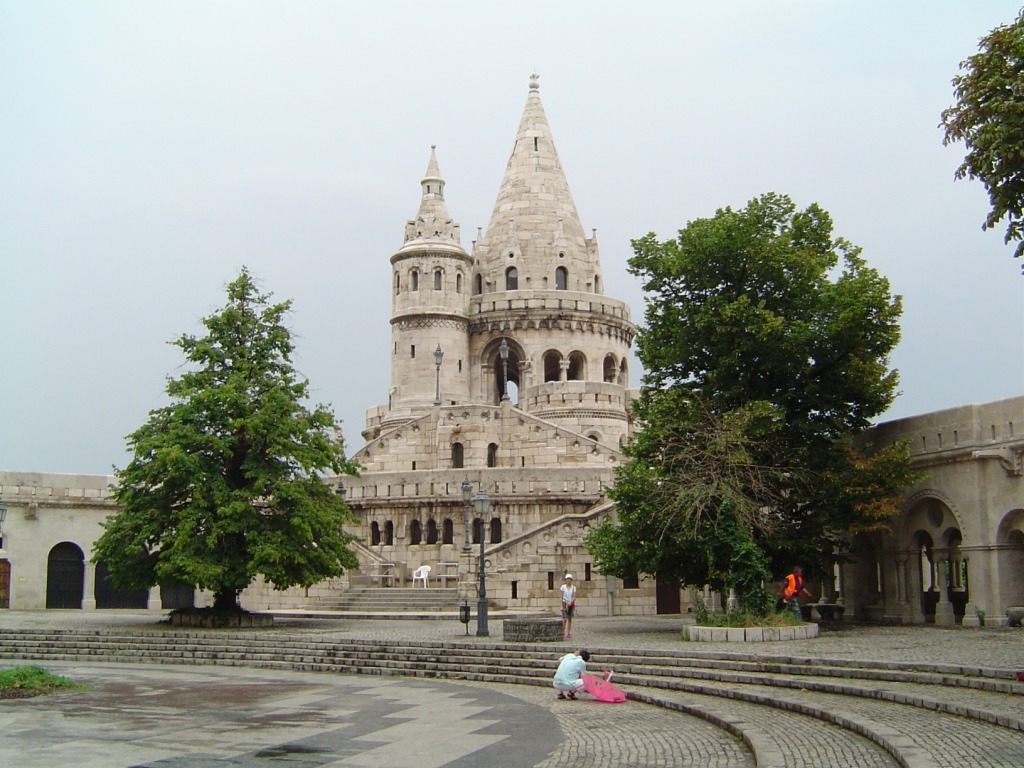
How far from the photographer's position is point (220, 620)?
29.6m

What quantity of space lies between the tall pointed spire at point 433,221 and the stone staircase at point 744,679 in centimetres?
3027

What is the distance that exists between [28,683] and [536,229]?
42.7 meters

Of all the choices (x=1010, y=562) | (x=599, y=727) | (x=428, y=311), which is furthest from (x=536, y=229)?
(x=599, y=727)

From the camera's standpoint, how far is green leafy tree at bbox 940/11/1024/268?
15.2 m

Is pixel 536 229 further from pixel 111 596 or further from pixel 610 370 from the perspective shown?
pixel 111 596

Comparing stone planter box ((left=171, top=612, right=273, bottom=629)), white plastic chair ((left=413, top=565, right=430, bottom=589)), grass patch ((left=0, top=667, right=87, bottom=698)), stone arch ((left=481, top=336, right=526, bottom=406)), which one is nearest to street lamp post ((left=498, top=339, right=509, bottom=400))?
stone arch ((left=481, top=336, right=526, bottom=406))

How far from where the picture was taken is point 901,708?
1453 centimetres

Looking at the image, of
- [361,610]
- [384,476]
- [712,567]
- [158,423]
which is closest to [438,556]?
[384,476]

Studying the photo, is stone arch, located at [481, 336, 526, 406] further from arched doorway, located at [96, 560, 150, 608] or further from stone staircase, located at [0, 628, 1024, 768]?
stone staircase, located at [0, 628, 1024, 768]

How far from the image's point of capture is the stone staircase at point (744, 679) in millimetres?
12383

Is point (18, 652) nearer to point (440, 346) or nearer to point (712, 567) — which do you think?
point (712, 567)

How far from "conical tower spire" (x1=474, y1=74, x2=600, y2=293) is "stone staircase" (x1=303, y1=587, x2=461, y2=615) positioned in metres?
23.6

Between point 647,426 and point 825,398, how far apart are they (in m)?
4.22

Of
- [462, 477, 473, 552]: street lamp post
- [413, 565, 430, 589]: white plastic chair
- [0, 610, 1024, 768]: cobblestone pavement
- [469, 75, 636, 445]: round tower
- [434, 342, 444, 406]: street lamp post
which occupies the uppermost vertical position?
[469, 75, 636, 445]: round tower
